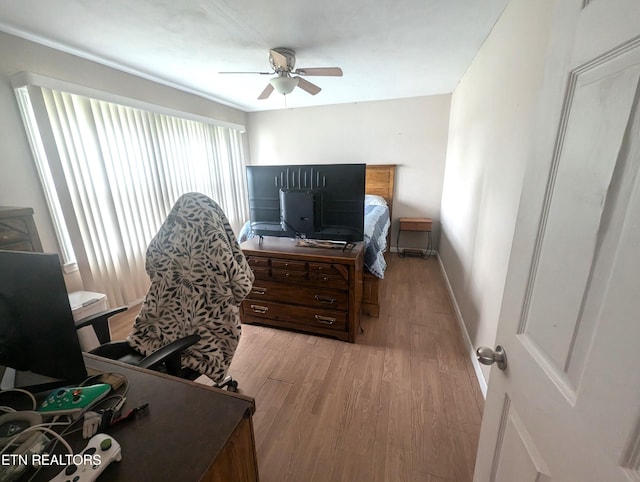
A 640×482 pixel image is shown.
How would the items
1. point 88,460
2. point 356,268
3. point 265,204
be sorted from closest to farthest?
point 88,460 → point 356,268 → point 265,204

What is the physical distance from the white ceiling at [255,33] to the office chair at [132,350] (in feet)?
6.21

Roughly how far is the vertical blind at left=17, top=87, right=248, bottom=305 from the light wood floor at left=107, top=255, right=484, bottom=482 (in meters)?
0.69

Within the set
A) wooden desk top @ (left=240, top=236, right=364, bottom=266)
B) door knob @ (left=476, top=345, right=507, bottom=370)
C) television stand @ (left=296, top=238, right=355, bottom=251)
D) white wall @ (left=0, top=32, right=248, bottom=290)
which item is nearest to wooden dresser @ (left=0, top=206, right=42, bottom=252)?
white wall @ (left=0, top=32, right=248, bottom=290)

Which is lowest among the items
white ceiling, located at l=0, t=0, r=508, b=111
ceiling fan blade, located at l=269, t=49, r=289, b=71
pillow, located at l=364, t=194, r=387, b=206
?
pillow, located at l=364, t=194, r=387, b=206

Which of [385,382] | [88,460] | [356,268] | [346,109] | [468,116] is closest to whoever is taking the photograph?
[88,460]

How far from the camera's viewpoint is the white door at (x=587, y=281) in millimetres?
376

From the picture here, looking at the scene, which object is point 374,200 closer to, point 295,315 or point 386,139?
point 386,139

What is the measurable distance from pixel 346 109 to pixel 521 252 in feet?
13.2

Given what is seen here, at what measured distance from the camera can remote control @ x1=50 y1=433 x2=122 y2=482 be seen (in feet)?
1.56

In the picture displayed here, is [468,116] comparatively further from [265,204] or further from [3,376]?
[3,376]

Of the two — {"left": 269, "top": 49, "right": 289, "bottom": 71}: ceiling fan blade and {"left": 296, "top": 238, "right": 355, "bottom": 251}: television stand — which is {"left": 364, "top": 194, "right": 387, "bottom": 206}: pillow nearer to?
{"left": 296, "top": 238, "right": 355, "bottom": 251}: television stand

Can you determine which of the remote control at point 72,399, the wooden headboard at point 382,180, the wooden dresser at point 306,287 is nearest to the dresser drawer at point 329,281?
the wooden dresser at point 306,287

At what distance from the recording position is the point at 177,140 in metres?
3.19

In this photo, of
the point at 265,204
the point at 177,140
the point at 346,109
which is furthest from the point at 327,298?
the point at 346,109
